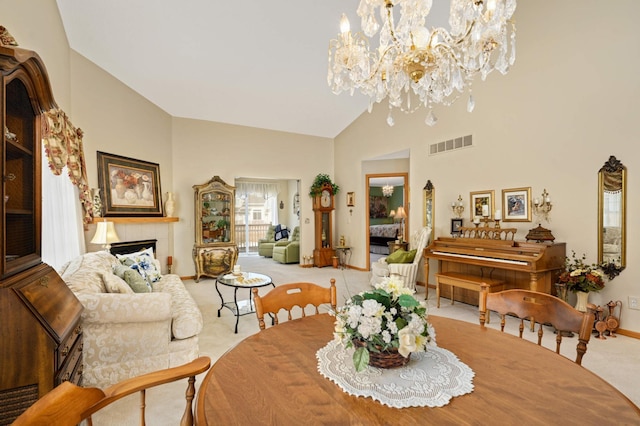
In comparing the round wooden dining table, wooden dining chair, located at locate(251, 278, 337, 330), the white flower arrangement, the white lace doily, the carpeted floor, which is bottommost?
the carpeted floor

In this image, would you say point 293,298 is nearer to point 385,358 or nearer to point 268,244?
point 385,358

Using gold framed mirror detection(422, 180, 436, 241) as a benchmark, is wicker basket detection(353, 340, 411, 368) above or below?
below

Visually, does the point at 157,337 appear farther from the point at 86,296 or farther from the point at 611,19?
the point at 611,19

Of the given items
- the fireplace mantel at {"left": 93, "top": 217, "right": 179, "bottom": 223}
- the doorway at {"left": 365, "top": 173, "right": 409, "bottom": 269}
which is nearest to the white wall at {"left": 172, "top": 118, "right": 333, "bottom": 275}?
the fireplace mantel at {"left": 93, "top": 217, "right": 179, "bottom": 223}

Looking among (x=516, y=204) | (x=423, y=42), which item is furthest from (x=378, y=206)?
(x=423, y=42)

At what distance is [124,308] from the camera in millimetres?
2209

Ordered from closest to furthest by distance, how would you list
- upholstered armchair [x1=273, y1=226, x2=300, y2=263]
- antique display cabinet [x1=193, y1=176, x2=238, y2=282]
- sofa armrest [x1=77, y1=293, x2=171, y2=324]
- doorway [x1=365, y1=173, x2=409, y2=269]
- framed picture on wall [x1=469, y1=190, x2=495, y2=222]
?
sofa armrest [x1=77, y1=293, x2=171, y2=324] → framed picture on wall [x1=469, y1=190, x2=495, y2=222] → antique display cabinet [x1=193, y1=176, x2=238, y2=282] → upholstered armchair [x1=273, y1=226, x2=300, y2=263] → doorway [x1=365, y1=173, x2=409, y2=269]

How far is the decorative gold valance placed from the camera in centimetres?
250

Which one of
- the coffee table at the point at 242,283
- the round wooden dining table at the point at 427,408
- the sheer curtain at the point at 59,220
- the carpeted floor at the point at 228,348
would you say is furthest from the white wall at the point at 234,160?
the round wooden dining table at the point at 427,408

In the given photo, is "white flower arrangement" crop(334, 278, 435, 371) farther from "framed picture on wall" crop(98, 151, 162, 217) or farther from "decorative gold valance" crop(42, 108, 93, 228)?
"framed picture on wall" crop(98, 151, 162, 217)

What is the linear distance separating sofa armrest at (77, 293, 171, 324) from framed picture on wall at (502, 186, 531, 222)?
4133 millimetres

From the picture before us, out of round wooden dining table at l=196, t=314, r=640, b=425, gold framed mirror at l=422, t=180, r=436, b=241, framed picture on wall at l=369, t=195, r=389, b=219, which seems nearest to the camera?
round wooden dining table at l=196, t=314, r=640, b=425

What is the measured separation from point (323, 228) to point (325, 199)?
0.68 metres

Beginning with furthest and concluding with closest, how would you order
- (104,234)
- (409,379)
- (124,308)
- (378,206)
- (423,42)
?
1. (378,206)
2. (104,234)
3. (423,42)
4. (124,308)
5. (409,379)
